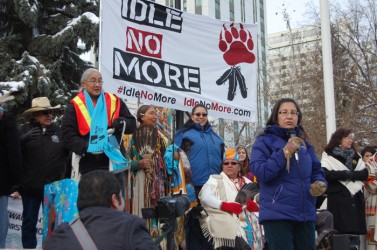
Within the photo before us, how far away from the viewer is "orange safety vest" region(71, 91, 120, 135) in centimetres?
550

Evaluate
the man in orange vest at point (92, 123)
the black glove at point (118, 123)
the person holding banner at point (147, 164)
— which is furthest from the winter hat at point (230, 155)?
the black glove at point (118, 123)

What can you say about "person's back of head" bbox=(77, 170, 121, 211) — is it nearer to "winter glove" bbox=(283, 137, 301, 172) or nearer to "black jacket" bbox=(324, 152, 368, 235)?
"winter glove" bbox=(283, 137, 301, 172)

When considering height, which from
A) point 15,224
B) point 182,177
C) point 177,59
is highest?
point 177,59

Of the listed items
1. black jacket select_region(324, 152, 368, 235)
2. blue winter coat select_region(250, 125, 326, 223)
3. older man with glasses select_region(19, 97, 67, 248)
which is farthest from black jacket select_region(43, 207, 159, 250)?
black jacket select_region(324, 152, 368, 235)

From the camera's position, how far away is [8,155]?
5.48 metres

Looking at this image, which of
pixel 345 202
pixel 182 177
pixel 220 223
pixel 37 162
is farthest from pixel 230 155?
pixel 37 162

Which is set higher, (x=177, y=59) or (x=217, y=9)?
(x=217, y=9)

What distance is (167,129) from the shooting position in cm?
923

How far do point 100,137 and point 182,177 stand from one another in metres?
1.57

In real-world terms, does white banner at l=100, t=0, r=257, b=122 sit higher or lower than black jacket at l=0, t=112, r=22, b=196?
higher

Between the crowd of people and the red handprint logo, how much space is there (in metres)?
0.99

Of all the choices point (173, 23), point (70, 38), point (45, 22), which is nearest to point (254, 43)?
point (173, 23)

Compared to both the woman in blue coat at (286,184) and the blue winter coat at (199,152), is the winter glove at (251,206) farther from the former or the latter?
the woman in blue coat at (286,184)

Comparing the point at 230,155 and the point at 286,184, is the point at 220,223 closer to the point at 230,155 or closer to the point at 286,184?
the point at 230,155
